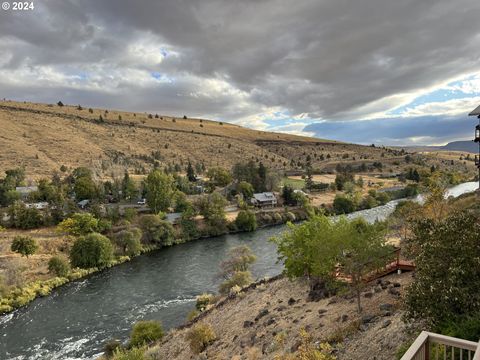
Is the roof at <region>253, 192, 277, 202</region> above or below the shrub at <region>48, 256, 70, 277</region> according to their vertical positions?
above

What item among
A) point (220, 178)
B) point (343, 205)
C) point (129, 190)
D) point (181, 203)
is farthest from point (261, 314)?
point (220, 178)

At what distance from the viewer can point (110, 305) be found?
40875 millimetres

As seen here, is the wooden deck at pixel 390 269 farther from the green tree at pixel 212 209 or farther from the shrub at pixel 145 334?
the green tree at pixel 212 209

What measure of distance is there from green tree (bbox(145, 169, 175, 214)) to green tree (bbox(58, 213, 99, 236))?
18.0 metres

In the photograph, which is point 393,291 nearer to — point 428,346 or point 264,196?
point 428,346

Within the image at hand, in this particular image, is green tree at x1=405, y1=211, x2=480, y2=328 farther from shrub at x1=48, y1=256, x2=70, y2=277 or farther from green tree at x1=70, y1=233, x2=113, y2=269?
green tree at x1=70, y1=233, x2=113, y2=269

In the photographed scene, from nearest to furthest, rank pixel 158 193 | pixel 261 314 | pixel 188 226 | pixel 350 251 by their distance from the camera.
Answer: pixel 350 251
pixel 261 314
pixel 188 226
pixel 158 193

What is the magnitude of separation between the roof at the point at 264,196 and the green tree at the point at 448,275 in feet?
274

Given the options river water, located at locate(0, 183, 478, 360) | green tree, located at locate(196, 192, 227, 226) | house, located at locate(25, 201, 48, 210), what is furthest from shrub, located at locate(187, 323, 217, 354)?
house, located at locate(25, 201, 48, 210)

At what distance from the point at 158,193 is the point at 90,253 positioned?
97.0 ft

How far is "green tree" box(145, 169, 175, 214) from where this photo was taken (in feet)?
275

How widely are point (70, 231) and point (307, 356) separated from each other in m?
63.1

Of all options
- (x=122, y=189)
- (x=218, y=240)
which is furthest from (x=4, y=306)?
(x=122, y=189)

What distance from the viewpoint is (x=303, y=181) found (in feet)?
418
